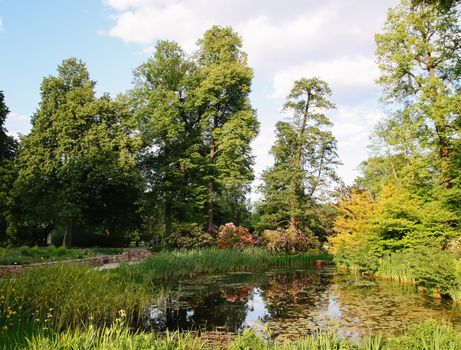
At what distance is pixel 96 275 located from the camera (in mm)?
9062

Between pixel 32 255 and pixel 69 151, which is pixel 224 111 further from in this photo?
pixel 32 255

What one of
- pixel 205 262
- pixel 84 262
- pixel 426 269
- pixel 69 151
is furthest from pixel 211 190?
pixel 426 269

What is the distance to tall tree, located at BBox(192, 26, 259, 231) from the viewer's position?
1022 inches

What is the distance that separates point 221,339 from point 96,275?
386 centimetres

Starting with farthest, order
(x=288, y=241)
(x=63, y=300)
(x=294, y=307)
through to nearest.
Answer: (x=288, y=241), (x=294, y=307), (x=63, y=300)

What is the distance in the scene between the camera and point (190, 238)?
21.7 metres

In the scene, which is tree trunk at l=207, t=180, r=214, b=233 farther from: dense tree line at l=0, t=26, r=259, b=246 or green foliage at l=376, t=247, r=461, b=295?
green foliage at l=376, t=247, r=461, b=295

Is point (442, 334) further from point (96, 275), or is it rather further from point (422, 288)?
point (422, 288)

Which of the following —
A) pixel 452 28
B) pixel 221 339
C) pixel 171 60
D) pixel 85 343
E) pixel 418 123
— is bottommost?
pixel 221 339

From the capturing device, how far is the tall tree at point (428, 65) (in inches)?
615

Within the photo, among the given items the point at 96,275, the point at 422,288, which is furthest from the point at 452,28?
the point at 96,275

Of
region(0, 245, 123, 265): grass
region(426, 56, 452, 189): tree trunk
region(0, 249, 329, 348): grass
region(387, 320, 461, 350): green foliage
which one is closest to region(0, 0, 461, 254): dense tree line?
region(426, 56, 452, 189): tree trunk

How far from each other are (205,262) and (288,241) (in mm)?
8157

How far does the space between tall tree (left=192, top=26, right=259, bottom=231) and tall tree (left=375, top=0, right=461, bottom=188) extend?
34.5 feet
